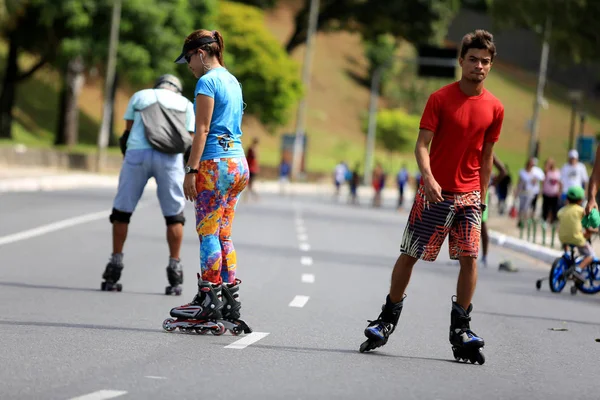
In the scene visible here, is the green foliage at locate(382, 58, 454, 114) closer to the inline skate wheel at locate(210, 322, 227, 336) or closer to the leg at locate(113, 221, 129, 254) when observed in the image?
the leg at locate(113, 221, 129, 254)

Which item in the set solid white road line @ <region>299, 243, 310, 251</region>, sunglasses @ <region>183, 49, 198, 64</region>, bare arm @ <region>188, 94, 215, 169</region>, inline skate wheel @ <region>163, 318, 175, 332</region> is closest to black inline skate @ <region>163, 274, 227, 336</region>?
inline skate wheel @ <region>163, 318, 175, 332</region>

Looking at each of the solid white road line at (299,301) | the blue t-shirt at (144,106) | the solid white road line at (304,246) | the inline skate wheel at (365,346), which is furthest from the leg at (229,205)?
the solid white road line at (304,246)

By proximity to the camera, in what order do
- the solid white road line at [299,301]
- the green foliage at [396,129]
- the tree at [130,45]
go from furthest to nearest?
the green foliage at [396,129] → the tree at [130,45] → the solid white road line at [299,301]

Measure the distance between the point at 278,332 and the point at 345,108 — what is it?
127 m

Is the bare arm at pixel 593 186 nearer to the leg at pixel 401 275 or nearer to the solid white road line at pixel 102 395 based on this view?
the leg at pixel 401 275

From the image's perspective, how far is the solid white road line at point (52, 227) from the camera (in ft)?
61.9

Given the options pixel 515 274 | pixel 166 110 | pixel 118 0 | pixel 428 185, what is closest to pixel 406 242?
pixel 428 185

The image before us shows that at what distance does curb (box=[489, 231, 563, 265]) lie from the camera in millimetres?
22516

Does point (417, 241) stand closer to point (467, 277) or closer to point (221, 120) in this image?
point (467, 277)

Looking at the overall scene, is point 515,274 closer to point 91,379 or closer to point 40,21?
point 91,379

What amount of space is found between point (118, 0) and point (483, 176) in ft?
158

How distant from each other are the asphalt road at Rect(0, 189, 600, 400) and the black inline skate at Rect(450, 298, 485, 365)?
0.07 metres

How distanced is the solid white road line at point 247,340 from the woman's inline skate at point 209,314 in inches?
3.8

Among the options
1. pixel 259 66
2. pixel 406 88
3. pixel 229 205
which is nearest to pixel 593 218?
pixel 229 205
